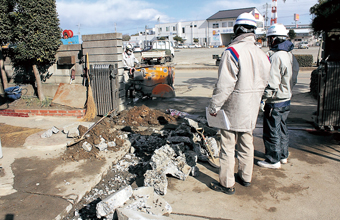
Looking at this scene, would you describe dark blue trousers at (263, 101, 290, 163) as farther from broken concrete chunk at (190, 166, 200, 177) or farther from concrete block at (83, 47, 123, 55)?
concrete block at (83, 47, 123, 55)

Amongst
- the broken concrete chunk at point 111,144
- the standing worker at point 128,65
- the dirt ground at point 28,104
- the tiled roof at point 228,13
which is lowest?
the broken concrete chunk at point 111,144

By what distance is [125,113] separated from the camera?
6387mm

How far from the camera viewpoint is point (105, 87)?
256 inches

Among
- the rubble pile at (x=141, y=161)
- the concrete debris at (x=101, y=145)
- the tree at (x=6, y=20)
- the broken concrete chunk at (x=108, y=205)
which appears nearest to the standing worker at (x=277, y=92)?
the rubble pile at (x=141, y=161)

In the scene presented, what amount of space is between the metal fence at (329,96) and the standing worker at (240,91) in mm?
2496

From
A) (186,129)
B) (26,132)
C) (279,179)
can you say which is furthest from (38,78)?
(279,179)

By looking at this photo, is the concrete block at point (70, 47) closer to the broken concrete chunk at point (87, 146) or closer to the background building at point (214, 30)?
the broken concrete chunk at point (87, 146)

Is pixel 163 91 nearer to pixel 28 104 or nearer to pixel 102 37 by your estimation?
pixel 102 37

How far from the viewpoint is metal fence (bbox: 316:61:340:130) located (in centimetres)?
483

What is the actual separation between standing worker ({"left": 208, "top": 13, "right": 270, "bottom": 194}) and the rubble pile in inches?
27.9

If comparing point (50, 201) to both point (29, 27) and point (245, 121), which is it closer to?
point (245, 121)

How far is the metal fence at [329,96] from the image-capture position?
15.9 feet

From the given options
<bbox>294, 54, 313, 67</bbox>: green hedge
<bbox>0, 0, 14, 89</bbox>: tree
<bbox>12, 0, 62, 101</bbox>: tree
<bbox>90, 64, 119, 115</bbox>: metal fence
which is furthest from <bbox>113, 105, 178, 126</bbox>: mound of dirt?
<bbox>294, 54, 313, 67</bbox>: green hedge

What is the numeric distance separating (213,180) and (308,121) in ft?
12.3
